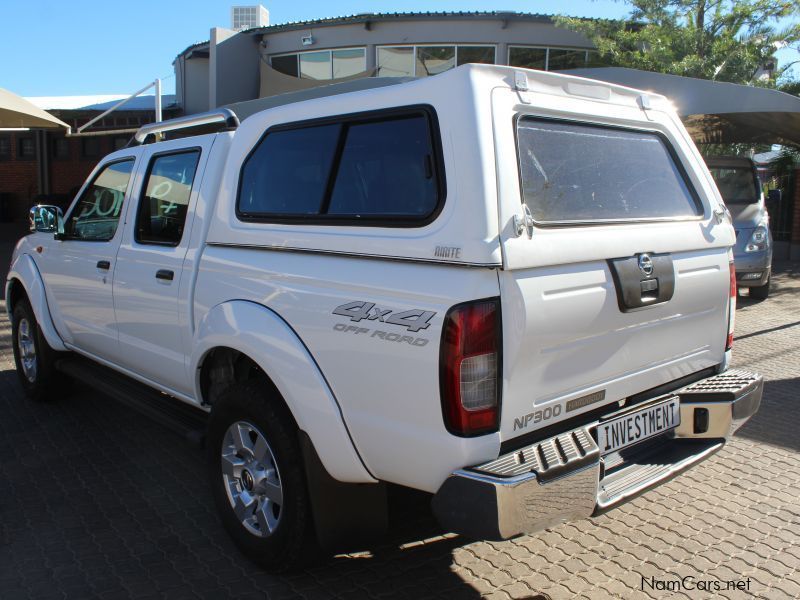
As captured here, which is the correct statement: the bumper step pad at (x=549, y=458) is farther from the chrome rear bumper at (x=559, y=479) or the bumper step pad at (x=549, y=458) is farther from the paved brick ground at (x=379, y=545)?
the paved brick ground at (x=379, y=545)

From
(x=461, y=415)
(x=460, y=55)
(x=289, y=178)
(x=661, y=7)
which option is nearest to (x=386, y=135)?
(x=289, y=178)

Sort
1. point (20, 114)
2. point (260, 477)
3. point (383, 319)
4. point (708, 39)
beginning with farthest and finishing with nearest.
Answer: point (708, 39) < point (20, 114) < point (260, 477) < point (383, 319)

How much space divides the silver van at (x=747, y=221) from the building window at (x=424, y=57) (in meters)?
10.0

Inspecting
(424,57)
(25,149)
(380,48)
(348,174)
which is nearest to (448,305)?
(348,174)

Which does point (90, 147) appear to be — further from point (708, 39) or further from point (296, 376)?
point (296, 376)

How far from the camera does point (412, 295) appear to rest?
2.38 metres

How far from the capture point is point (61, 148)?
79.8ft

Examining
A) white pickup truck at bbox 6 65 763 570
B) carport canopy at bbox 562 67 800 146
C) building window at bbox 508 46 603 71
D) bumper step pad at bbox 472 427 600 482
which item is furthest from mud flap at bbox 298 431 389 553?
building window at bbox 508 46 603 71

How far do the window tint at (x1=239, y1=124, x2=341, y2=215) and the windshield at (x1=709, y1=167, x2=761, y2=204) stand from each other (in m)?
8.84

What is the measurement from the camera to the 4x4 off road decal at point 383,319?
232 cm

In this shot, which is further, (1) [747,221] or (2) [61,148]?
(2) [61,148]

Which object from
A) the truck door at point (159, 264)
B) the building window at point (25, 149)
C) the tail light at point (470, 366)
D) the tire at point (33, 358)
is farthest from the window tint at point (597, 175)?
the building window at point (25, 149)

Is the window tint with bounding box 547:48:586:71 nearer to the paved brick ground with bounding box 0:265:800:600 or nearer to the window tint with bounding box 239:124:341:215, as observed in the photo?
the paved brick ground with bounding box 0:265:800:600

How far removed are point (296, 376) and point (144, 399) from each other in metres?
1.67
